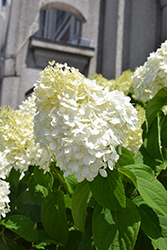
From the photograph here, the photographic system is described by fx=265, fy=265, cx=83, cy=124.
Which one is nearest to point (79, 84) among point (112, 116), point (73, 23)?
point (112, 116)

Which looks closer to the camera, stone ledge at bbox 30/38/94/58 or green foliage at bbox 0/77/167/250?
green foliage at bbox 0/77/167/250

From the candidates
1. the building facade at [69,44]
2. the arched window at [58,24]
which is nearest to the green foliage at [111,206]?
the building facade at [69,44]

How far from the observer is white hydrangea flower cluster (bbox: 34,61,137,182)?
0.40m

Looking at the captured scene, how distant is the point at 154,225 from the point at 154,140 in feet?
0.57

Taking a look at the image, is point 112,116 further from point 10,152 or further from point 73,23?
point 73,23

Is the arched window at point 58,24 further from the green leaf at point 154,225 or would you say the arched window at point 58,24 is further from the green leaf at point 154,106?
the green leaf at point 154,225

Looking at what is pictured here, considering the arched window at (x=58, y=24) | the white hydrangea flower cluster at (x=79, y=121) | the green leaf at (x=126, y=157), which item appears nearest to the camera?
the white hydrangea flower cluster at (x=79, y=121)

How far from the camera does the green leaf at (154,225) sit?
0.46 meters

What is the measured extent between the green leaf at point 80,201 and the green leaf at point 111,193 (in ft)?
0.15

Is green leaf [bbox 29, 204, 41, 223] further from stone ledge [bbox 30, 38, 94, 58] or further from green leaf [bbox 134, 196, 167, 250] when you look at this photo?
stone ledge [bbox 30, 38, 94, 58]

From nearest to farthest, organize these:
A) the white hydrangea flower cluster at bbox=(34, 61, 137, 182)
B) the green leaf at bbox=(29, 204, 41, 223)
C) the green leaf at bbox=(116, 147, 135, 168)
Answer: the white hydrangea flower cluster at bbox=(34, 61, 137, 182) → the green leaf at bbox=(116, 147, 135, 168) → the green leaf at bbox=(29, 204, 41, 223)

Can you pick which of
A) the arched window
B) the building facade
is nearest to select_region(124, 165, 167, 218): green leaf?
the building facade

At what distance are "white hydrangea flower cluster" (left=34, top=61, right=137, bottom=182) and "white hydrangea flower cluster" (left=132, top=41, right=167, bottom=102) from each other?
21 cm

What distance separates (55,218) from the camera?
540mm
